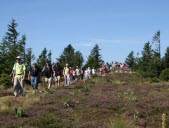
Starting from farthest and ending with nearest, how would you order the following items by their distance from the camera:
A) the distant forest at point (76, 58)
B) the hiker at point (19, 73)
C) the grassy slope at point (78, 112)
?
the distant forest at point (76, 58)
the hiker at point (19, 73)
the grassy slope at point (78, 112)

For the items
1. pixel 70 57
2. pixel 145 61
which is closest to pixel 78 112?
pixel 145 61

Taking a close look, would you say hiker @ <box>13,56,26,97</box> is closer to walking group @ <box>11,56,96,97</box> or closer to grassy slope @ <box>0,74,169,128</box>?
walking group @ <box>11,56,96,97</box>

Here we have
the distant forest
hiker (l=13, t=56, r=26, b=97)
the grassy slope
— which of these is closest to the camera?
the grassy slope

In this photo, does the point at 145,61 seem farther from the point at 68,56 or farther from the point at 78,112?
the point at 78,112

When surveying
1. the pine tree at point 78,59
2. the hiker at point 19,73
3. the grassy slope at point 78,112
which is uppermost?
the pine tree at point 78,59

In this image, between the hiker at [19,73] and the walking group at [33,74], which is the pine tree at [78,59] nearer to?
the walking group at [33,74]

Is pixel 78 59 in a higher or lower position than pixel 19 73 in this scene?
higher

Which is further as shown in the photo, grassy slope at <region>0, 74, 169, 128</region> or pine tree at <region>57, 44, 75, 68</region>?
pine tree at <region>57, 44, 75, 68</region>

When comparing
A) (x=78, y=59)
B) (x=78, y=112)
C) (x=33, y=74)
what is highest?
(x=78, y=59)

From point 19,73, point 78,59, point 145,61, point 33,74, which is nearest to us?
point 19,73

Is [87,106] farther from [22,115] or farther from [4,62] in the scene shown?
[4,62]

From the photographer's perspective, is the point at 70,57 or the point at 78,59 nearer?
the point at 78,59

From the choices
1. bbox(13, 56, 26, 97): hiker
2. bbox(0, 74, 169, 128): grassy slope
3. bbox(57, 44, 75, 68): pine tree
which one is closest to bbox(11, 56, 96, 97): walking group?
bbox(13, 56, 26, 97): hiker

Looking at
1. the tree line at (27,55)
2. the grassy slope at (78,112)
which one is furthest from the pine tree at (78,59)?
the grassy slope at (78,112)
